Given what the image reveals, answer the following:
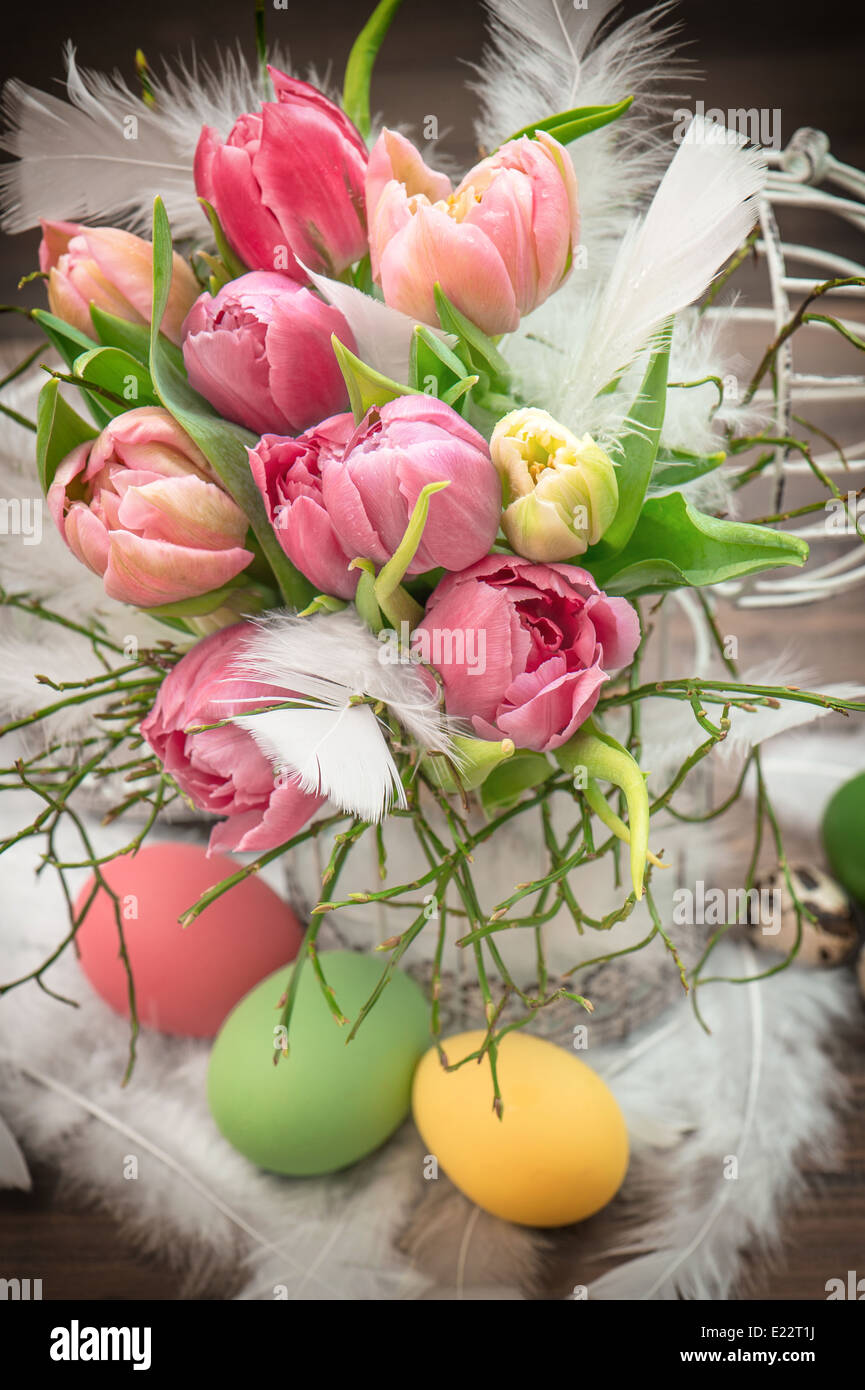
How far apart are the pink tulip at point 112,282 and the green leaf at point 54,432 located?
1.5 inches

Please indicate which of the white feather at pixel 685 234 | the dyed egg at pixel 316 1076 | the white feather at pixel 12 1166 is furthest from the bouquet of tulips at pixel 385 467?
the white feather at pixel 12 1166

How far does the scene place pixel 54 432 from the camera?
298 mm

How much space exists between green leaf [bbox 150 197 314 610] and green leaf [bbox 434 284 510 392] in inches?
2.7

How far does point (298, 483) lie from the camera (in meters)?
0.27

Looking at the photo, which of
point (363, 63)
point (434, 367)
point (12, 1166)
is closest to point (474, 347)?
point (434, 367)

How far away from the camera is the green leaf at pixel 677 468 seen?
1.09ft

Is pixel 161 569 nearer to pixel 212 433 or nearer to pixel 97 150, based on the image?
pixel 212 433

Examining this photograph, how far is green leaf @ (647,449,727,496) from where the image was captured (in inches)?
13.1

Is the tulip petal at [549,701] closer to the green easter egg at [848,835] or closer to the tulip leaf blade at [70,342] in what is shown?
the tulip leaf blade at [70,342]

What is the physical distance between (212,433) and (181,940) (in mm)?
260

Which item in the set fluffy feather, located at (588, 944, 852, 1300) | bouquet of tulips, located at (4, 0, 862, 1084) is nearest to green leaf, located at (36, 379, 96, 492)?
bouquet of tulips, located at (4, 0, 862, 1084)

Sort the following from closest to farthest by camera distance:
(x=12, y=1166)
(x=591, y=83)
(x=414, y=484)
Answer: (x=414, y=484), (x=591, y=83), (x=12, y=1166)

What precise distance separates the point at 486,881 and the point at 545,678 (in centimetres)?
18

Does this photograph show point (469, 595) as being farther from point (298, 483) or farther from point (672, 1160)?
point (672, 1160)
